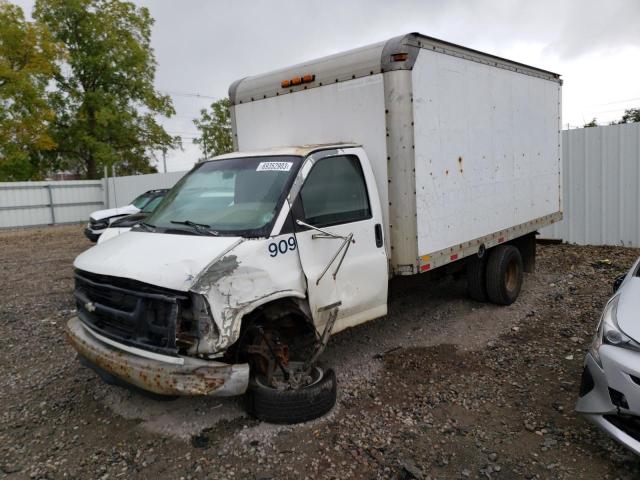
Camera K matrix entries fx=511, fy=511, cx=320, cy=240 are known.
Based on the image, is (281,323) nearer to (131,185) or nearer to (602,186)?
(602,186)

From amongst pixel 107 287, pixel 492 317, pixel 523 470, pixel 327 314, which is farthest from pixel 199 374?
pixel 492 317

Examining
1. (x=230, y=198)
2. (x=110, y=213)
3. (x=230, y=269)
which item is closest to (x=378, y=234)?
(x=230, y=198)

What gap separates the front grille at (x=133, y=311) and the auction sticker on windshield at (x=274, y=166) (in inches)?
56.3

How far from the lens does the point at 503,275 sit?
659 cm

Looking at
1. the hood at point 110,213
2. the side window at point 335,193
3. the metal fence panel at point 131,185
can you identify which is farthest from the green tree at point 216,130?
the side window at point 335,193

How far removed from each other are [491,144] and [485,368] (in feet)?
8.89

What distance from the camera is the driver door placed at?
13.4 feet

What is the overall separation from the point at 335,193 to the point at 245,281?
131cm

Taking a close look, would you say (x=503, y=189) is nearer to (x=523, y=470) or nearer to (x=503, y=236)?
(x=503, y=236)

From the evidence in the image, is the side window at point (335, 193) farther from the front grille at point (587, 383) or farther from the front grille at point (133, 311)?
the front grille at point (587, 383)

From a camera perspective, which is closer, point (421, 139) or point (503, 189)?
point (421, 139)

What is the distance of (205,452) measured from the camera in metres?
3.63

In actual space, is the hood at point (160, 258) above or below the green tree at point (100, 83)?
below

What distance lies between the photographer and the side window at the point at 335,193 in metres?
4.21
